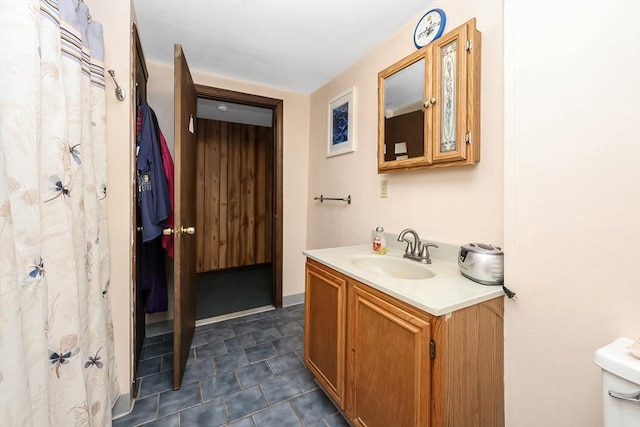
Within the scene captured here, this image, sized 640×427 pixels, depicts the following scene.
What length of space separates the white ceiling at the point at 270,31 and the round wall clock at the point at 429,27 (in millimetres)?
95

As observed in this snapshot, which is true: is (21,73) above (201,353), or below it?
above

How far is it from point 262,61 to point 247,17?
0.51 meters

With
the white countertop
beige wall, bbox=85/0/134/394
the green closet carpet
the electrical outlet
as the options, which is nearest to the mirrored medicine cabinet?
the electrical outlet

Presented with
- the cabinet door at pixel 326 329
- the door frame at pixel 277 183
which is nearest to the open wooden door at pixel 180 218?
the cabinet door at pixel 326 329

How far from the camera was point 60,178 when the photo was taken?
2.91 ft

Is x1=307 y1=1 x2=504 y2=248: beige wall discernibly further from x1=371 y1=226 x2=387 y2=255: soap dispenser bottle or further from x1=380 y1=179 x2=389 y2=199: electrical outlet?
x1=371 y1=226 x2=387 y2=255: soap dispenser bottle

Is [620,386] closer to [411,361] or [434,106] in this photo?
[411,361]

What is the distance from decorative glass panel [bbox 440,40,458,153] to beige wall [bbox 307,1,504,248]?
0.39 feet

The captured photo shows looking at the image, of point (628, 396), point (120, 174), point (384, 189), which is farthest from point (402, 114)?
point (120, 174)

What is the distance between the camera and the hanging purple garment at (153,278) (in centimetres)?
196

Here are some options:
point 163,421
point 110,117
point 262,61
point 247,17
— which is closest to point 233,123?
point 262,61

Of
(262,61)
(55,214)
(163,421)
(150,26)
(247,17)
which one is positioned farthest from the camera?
(262,61)

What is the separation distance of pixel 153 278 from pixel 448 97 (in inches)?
92.4

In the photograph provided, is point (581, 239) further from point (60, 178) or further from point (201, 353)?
point (201, 353)
